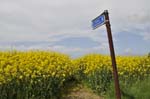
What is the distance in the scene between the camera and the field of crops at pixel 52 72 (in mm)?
10344

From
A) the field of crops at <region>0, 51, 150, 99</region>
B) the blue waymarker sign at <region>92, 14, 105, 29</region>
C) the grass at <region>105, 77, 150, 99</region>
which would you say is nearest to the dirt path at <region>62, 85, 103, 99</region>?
the field of crops at <region>0, 51, 150, 99</region>

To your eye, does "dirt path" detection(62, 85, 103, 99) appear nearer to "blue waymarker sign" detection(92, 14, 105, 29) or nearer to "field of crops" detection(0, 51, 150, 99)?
"field of crops" detection(0, 51, 150, 99)

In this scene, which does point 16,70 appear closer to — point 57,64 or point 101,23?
point 57,64

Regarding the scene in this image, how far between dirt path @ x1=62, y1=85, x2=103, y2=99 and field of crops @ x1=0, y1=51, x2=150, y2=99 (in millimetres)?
237

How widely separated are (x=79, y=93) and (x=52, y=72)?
1350 millimetres

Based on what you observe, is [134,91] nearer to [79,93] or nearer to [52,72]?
[79,93]

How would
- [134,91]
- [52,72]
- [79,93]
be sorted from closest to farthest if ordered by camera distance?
[52,72] → [134,91] → [79,93]

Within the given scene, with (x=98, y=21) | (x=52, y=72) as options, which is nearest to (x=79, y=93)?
(x=52, y=72)

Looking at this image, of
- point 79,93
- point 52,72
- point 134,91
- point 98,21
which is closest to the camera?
point 98,21

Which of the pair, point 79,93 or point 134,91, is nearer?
point 134,91

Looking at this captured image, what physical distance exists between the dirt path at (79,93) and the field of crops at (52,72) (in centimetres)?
24

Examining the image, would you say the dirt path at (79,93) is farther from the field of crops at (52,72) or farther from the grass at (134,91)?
the grass at (134,91)

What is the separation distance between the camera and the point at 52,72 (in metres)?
11.0

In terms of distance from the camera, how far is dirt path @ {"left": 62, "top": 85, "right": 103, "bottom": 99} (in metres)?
11.7
